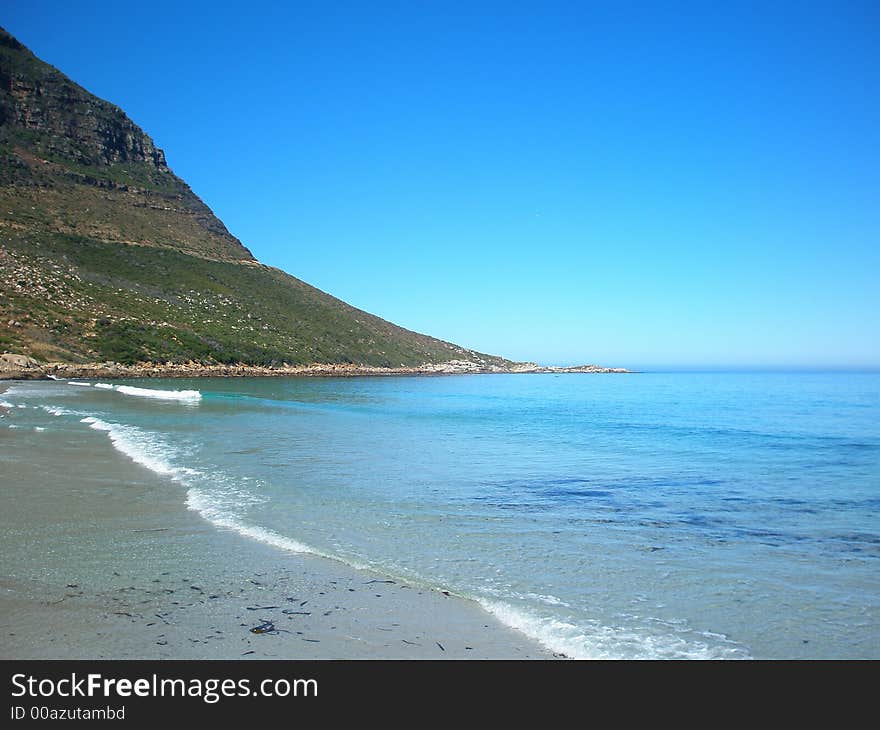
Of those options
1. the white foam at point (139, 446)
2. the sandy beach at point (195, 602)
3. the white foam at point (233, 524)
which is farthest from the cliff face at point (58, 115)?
the sandy beach at point (195, 602)

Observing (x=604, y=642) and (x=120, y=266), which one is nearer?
(x=604, y=642)

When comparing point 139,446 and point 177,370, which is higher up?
point 177,370

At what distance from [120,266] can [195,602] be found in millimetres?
78429

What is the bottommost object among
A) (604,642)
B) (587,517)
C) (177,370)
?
(587,517)

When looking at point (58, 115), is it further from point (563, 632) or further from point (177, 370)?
point (563, 632)

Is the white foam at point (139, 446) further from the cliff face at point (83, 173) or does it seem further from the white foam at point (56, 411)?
the cliff face at point (83, 173)

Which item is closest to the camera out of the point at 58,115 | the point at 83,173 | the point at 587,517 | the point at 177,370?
the point at 587,517

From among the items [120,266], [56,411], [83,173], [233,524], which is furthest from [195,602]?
[83,173]

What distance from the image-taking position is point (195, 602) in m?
5.45

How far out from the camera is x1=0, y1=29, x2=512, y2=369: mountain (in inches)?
2361

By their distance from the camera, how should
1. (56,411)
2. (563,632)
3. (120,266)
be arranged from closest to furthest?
(563,632), (56,411), (120,266)

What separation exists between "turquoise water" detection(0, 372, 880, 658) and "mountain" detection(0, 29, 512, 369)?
41698 millimetres

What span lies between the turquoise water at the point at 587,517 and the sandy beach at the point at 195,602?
0.47 meters

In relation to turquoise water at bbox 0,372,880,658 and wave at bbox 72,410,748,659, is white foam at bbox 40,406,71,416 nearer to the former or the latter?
turquoise water at bbox 0,372,880,658
